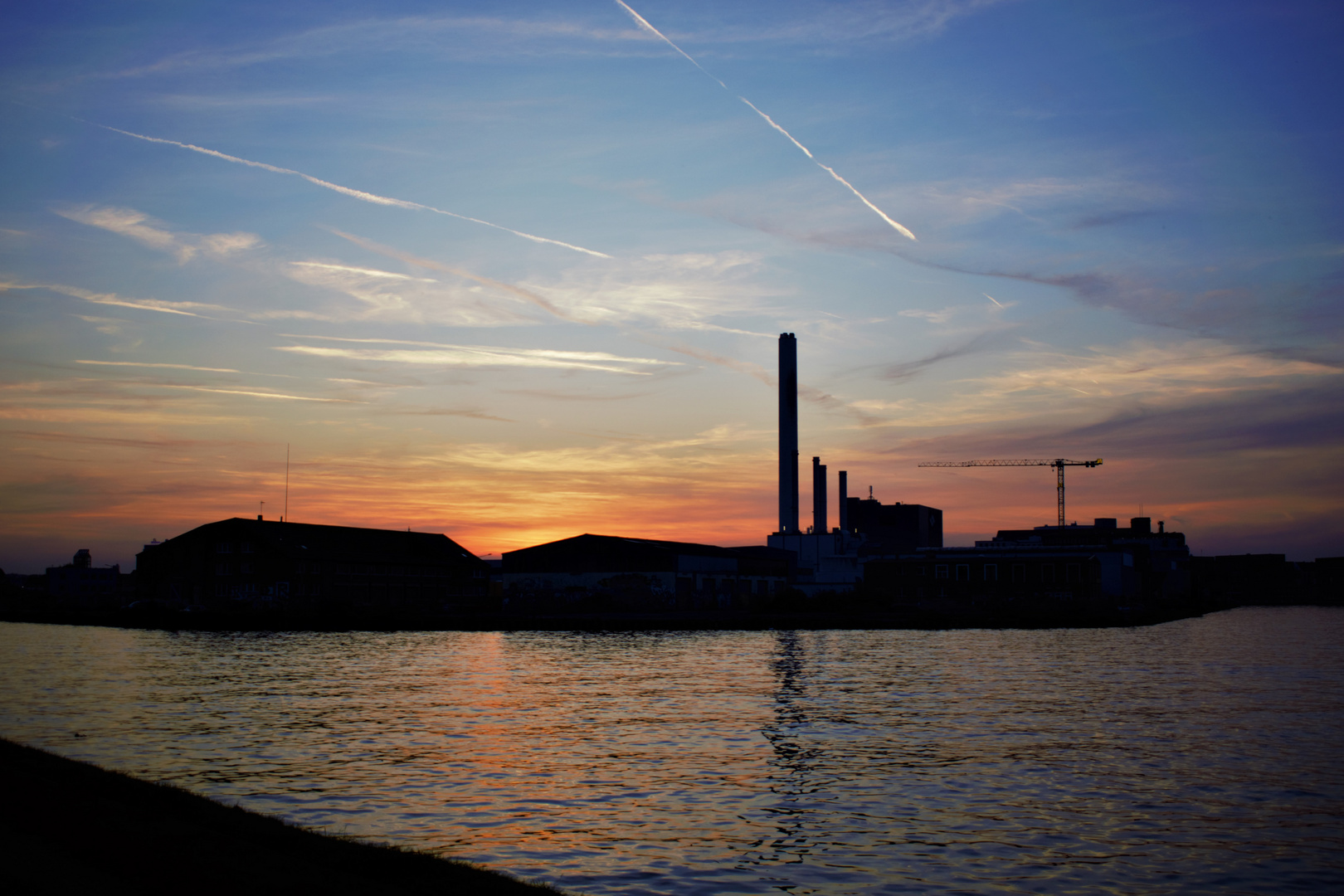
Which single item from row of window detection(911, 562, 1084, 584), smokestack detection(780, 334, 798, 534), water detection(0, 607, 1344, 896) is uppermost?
smokestack detection(780, 334, 798, 534)

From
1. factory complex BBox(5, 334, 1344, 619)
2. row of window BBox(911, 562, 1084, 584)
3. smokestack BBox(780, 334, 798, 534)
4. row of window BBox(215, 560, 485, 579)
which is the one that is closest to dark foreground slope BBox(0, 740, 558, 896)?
factory complex BBox(5, 334, 1344, 619)

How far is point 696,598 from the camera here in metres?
114

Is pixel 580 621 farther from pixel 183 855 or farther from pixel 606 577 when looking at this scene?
pixel 183 855

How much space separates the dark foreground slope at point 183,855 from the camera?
1112 centimetres

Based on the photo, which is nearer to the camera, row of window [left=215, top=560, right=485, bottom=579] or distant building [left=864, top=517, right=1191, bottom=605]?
row of window [left=215, top=560, right=485, bottom=579]

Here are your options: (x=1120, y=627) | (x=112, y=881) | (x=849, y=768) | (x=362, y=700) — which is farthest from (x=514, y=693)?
(x=1120, y=627)

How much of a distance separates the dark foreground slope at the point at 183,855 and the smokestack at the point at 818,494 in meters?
158

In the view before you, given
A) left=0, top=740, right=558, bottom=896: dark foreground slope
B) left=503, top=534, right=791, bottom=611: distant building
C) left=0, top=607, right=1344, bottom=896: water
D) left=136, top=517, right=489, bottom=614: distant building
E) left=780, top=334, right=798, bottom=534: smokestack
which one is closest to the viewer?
left=0, top=740, right=558, bottom=896: dark foreground slope

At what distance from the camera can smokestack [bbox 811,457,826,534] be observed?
171750 mm

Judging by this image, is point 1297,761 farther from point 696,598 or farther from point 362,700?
point 696,598

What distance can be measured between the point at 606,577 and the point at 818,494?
7179cm

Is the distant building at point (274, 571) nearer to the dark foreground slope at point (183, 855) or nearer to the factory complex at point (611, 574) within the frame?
the factory complex at point (611, 574)

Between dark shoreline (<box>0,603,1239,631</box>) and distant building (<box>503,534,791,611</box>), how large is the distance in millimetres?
1826

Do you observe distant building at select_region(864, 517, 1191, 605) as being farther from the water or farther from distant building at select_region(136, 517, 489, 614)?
the water
